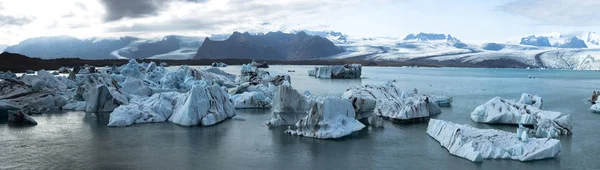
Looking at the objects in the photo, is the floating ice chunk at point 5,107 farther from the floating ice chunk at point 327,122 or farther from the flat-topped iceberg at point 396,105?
the flat-topped iceberg at point 396,105

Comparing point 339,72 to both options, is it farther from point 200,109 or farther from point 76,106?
point 200,109

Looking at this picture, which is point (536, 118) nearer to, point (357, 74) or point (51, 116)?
point (51, 116)

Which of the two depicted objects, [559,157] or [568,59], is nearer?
[559,157]

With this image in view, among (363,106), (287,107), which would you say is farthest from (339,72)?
(287,107)

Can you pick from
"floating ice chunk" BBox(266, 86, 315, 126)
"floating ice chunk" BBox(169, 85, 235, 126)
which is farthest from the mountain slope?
"floating ice chunk" BBox(266, 86, 315, 126)

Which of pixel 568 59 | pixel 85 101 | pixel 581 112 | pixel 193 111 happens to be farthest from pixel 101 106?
pixel 568 59

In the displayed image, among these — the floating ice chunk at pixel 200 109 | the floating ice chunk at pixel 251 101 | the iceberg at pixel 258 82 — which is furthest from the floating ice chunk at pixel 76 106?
the iceberg at pixel 258 82
